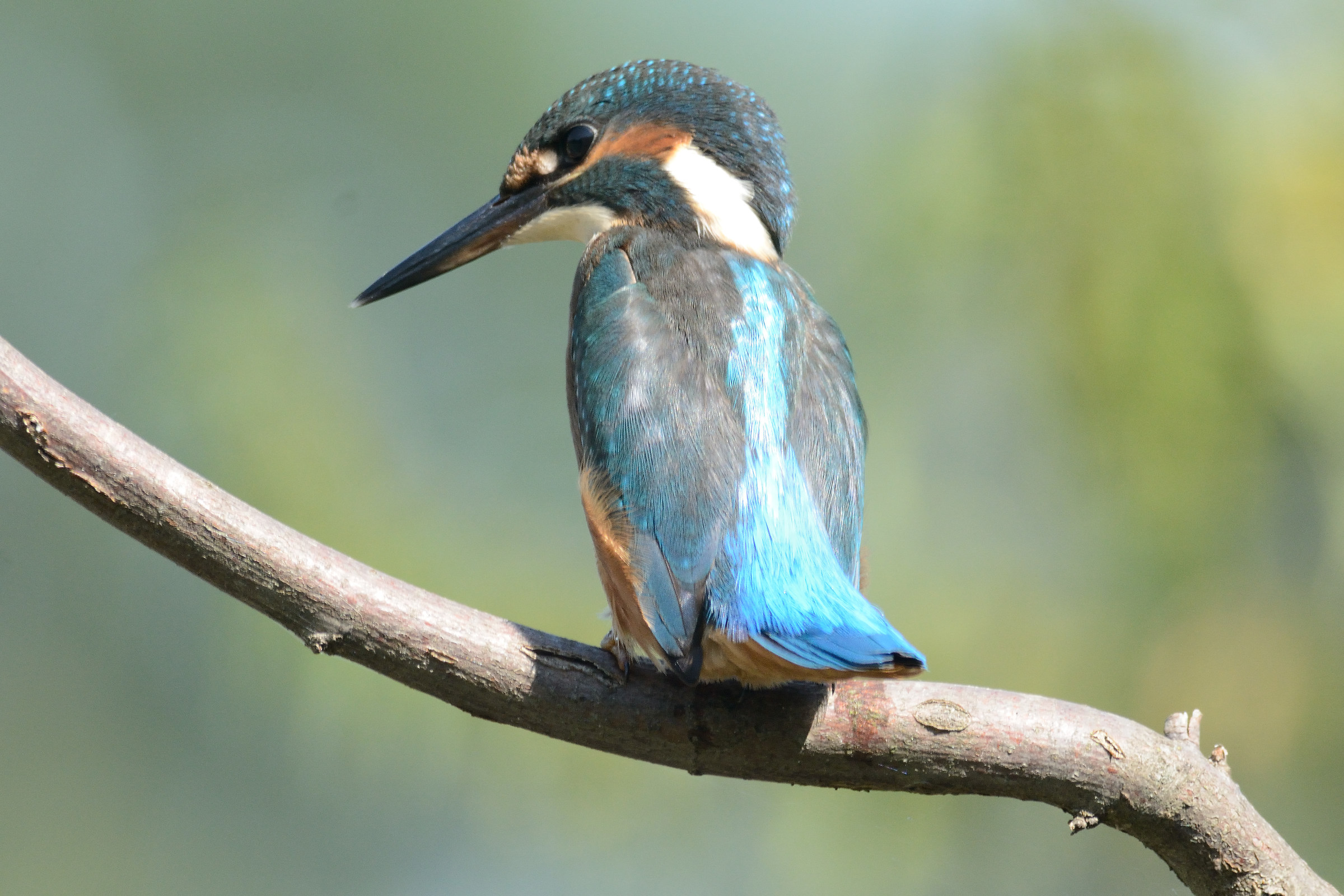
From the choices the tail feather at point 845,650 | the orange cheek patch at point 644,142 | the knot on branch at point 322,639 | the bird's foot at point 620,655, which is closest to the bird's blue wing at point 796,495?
the tail feather at point 845,650

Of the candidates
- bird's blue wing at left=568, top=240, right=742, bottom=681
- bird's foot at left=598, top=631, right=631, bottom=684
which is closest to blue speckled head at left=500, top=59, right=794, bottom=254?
bird's blue wing at left=568, top=240, right=742, bottom=681

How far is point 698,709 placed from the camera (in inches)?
44.4

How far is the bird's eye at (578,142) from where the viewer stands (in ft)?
5.17

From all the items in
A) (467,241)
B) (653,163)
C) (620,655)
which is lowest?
(620,655)

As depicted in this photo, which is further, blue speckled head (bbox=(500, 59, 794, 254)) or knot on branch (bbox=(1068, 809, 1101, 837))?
blue speckled head (bbox=(500, 59, 794, 254))

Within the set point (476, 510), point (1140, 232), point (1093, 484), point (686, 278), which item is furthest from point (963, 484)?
point (686, 278)

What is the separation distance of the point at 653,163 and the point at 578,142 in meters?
0.13

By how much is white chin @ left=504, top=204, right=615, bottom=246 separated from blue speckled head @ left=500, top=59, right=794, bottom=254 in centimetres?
10

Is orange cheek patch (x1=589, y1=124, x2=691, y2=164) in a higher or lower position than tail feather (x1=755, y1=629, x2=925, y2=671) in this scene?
higher

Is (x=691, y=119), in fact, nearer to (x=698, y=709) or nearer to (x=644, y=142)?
(x=644, y=142)

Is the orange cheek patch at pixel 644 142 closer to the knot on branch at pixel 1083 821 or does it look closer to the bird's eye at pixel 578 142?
the bird's eye at pixel 578 142

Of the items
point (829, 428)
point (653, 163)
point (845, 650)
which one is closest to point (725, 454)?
point (829, 428)

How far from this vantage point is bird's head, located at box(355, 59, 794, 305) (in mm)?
1527

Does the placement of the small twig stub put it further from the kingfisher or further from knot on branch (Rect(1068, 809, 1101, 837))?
the kingfisher
